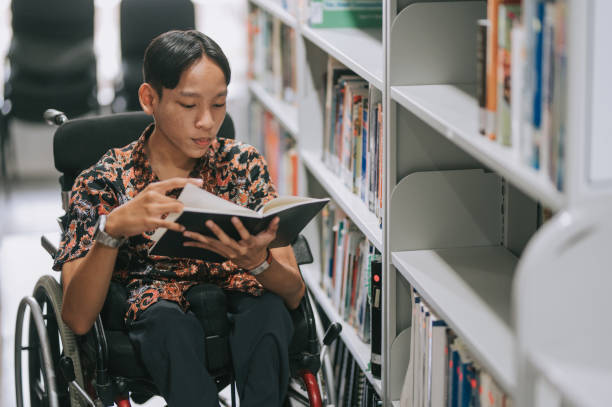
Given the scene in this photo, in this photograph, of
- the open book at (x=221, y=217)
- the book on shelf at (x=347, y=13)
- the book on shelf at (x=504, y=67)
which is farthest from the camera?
the book on shelf at (x=347, y=13)

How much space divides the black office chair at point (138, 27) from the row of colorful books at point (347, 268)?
1.50 m

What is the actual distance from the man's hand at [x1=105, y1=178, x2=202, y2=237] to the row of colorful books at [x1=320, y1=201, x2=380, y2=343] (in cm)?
61

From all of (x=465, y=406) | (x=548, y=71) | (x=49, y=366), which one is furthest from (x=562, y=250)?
(x=49, y=366)

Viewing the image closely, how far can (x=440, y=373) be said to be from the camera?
5.37 feet

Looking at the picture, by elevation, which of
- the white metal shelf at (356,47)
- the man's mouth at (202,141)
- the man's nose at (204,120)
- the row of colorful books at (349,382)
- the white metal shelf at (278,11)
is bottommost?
the row of colorful books at (349,382)

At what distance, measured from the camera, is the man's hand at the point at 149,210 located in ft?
5.25

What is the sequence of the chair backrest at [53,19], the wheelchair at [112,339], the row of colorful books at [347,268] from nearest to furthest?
the wheelchair at [112,339]
the row of colorful books at [347,268]
the chair backrest at [53,19]

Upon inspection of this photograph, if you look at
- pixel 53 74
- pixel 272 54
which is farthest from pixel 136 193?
pixel 53 74

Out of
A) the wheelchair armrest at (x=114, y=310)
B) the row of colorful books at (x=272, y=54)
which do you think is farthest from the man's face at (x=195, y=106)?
the row of colorful books at (x=272, y=54)

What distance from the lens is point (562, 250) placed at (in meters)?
1.07

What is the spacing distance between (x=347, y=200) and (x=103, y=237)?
0.81m

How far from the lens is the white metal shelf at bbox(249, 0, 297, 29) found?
2895 mm

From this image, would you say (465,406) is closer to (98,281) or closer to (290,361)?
(290,361)

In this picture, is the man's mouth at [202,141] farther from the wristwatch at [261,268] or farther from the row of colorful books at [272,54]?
the row of colorful books at [272,54]
